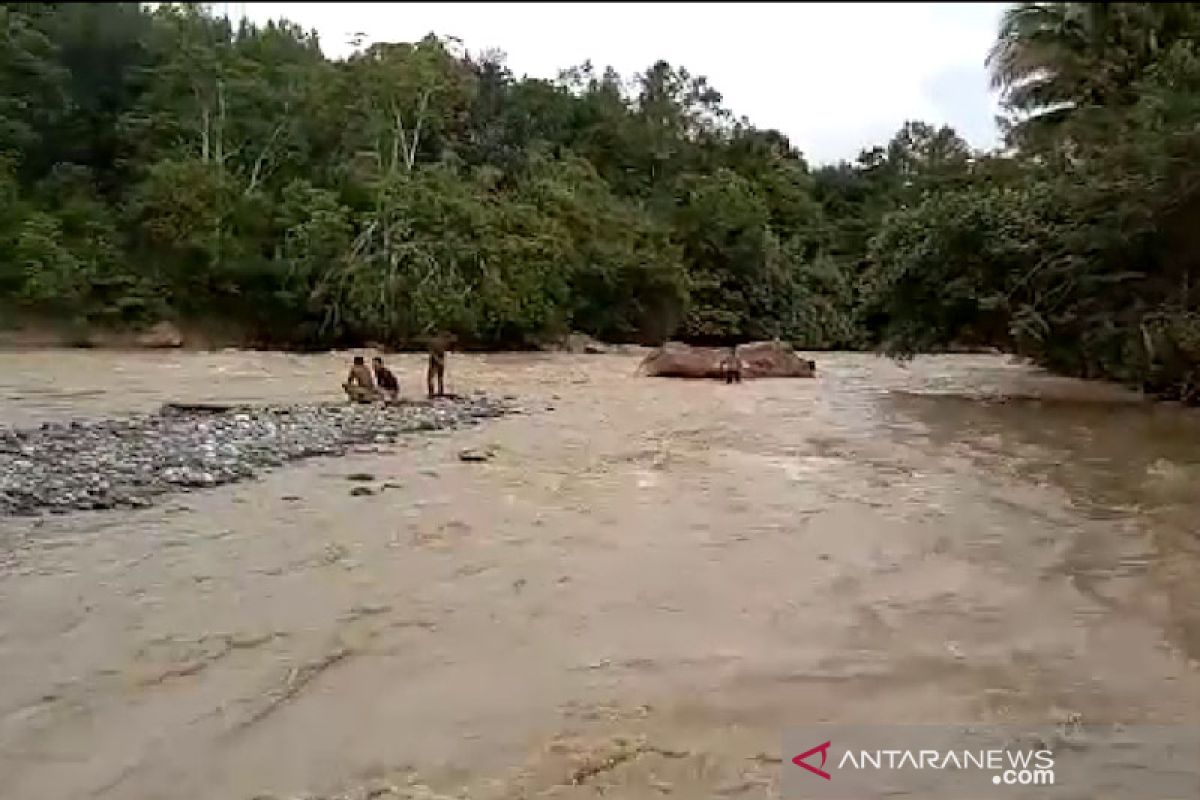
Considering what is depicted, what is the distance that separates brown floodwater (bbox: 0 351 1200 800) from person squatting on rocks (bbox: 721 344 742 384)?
11650 mm

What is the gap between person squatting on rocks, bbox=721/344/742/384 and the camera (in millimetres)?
25334

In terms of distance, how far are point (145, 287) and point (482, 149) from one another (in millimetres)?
12874

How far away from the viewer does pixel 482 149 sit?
40594 millimetres

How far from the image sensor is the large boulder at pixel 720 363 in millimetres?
25641

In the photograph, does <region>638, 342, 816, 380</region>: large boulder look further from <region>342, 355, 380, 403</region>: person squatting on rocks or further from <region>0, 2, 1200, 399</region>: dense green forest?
<region>342, 355, 380, 403</region>: person squatting on rocks

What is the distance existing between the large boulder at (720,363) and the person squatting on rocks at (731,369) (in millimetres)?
44

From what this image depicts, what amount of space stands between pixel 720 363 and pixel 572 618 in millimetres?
19312

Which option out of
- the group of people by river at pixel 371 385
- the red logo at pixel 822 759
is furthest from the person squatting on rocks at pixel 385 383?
the red logo at pixel 822 759

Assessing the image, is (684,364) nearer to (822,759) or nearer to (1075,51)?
(1075,51)

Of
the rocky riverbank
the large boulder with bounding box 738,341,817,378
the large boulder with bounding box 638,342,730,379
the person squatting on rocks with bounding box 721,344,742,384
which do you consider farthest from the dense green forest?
the rocky riverbank

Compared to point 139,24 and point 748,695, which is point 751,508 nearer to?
point 748,695

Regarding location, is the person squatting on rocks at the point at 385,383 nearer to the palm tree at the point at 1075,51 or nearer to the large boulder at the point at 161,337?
the palm tree at the point at 1075,51

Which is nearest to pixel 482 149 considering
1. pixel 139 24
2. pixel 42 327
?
pixel 42 327

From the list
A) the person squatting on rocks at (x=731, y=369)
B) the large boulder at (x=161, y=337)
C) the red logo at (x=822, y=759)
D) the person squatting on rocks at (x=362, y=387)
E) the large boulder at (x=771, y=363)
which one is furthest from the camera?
the large boulder at (x=161, y=337)
